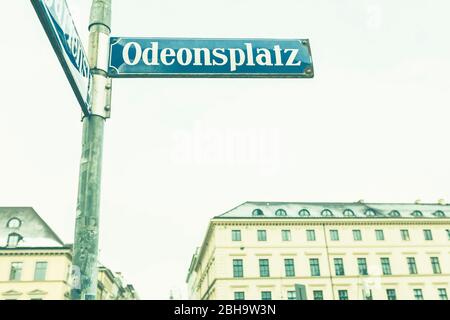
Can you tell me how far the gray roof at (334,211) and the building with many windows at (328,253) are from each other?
12cm

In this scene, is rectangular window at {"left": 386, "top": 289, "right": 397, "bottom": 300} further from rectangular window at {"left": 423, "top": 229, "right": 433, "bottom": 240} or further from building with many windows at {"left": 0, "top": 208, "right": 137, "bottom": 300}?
building with many windows at {"left": 0, "top": 208, "right": 137, "bottom": 300}

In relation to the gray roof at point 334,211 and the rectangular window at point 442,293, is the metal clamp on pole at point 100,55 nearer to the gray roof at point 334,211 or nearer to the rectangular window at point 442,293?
the gray roof at point 334,211

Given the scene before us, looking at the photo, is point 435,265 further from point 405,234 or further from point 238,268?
point 238,268

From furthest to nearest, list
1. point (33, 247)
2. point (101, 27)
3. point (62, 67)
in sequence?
point (33, 247)
point (101, 27)
point (62, 67)

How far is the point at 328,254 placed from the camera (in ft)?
157

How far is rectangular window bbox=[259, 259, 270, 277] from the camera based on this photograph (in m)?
46.0

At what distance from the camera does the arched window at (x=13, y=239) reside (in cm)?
4541

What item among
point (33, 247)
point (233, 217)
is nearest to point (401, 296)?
point (233, 217)

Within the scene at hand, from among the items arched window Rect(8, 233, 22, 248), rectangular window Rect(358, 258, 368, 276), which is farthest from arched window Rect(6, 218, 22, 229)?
rectangular window Rect(358, 258, 368, 276)

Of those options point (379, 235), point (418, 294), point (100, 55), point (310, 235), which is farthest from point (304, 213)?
point (100, 55)

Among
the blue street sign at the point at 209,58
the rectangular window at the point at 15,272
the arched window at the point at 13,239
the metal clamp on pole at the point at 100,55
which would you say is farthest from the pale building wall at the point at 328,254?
the metal clamp on pole at the point at 100,55

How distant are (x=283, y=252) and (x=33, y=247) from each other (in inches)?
1076

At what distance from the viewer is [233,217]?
4800 cm
